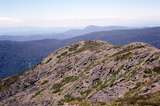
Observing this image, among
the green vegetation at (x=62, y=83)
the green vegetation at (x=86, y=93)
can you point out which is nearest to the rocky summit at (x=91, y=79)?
the green vegetation at (x=62, y=83)

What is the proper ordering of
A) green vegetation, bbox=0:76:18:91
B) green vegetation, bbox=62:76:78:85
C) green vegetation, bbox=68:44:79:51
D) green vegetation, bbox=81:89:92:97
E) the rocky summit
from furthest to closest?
1. green vegetation, bbox=68:44:79:51
2. green vegetation, bbox=0:76:18:91
3. green vegetation, bbox=62:76:78:85
4. green vegetation, bbox=81:89:92:97
5. the rocky summit

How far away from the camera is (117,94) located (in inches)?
2325

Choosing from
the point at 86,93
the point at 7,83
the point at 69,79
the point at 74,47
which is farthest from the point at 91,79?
the point at 7,83

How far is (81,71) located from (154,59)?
2869 cm

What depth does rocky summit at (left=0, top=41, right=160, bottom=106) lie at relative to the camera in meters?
57.6

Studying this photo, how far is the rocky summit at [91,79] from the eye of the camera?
189 ft

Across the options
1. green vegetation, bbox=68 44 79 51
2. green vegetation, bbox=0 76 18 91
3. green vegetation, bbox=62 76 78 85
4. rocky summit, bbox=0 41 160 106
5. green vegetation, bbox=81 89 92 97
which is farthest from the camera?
green vegetation, bbox=68 44 79 51

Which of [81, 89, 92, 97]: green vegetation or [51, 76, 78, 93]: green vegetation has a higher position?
[81, 89, 92, 97]: green vegetation

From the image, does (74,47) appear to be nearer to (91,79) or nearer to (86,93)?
(91,79)

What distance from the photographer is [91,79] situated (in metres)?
78.1

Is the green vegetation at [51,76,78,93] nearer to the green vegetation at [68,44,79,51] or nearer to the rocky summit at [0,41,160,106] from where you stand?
the rocky summit at [0,41,160,106]

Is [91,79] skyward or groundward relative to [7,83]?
skyward

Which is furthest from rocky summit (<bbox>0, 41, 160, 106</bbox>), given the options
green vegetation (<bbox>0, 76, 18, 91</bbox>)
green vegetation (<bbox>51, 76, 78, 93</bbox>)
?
green vegetation (<bbox>0, 76, 18, 91</bbox>)

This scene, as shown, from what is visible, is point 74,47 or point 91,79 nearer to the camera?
point 91,79
